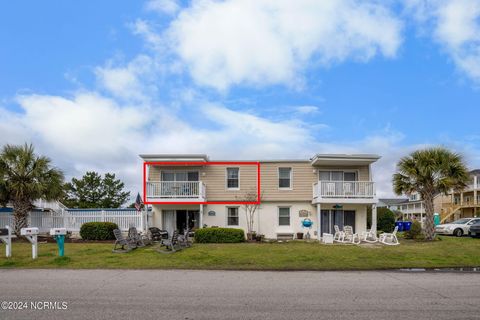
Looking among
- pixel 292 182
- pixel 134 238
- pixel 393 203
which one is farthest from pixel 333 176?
pixel 393 203

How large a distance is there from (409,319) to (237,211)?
70.3 ft

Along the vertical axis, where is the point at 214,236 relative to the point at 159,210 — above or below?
below

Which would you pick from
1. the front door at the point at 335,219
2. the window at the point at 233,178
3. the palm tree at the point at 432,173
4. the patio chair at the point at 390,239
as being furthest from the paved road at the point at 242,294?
the window at the point at 233,178

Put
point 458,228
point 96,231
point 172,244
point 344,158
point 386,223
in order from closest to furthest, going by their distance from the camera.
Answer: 1. point 172,244
2. point 96,231
3. point 344,158
4. point 458,228
5. point 386,223

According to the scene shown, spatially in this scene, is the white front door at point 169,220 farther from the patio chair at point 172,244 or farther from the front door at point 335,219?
the front door at point 335,219

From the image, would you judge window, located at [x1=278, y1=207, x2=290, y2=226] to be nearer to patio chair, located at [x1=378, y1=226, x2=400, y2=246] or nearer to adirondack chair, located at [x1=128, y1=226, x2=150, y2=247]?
patio chair, located at [x1=378, y1=226, x2=400, y2=246]

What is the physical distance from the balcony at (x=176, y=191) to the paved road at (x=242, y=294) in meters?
14.0

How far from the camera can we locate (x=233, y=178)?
2930 centimetres

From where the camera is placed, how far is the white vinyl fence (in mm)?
27578

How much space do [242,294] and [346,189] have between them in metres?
18.9

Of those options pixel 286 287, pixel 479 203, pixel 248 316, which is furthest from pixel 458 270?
pixel 479 203

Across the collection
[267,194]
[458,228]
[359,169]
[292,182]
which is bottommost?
[458,228]

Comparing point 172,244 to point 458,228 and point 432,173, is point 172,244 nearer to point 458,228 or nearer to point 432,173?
point 432,173

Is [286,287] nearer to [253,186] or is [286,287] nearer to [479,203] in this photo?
[253,186]
